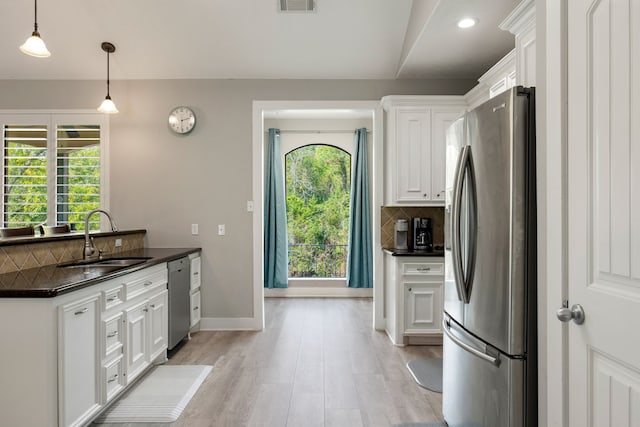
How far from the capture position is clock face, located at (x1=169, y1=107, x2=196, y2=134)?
13.8ft

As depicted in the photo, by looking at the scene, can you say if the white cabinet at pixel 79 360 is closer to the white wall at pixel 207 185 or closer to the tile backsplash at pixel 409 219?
the white wall at pixel 207 185

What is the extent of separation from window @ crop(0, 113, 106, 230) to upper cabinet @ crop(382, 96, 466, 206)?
10.3ft

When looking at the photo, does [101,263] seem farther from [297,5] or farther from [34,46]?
[297,5]

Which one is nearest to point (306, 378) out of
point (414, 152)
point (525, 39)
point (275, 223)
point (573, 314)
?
point (573, 314)

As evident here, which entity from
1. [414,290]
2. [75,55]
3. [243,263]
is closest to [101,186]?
[75,55]

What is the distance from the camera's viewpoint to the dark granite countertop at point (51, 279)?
1.88m

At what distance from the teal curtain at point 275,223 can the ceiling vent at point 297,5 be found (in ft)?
8.05

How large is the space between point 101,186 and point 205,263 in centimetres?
139

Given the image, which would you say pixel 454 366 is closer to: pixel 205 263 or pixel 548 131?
pixel 548 131

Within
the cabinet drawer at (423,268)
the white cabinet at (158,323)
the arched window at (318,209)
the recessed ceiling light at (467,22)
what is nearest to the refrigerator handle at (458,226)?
the recessed ceiling light at (467,22)

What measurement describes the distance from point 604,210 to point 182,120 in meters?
3.96

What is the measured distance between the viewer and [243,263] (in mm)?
4262

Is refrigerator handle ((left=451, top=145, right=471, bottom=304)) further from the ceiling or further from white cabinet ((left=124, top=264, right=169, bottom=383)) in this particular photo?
white cabinet ((left=124, top=264, right=169, bottom=383))

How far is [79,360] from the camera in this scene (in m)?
2.08
